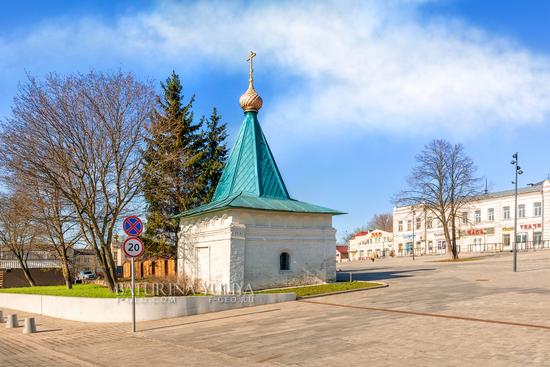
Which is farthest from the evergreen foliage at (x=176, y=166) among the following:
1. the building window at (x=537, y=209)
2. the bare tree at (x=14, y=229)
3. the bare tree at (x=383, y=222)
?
the bare tree at (x=383, y=222)

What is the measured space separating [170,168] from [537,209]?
50378mm

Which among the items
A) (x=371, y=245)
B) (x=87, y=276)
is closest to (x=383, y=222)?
(x=371, y=245)

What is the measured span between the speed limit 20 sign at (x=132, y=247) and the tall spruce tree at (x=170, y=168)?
405 inches

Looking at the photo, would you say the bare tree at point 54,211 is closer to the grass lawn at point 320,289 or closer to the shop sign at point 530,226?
the grass lawn at point 320,289

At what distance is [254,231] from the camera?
792 inches

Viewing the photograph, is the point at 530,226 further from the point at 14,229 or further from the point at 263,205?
the point at 14,229

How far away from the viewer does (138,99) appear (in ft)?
70.5

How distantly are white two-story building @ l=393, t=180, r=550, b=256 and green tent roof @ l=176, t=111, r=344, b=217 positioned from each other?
1201 inches

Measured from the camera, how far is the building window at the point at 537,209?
187ft

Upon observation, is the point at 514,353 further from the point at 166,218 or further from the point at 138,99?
the point at 166,218

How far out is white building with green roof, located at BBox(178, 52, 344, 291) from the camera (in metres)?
19.7

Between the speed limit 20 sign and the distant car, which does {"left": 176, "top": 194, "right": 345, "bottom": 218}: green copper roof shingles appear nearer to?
the speed limit 20 sign

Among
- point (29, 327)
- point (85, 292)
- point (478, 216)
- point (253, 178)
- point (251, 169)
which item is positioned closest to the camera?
point (29, 327)

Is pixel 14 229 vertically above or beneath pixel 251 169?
beneath
